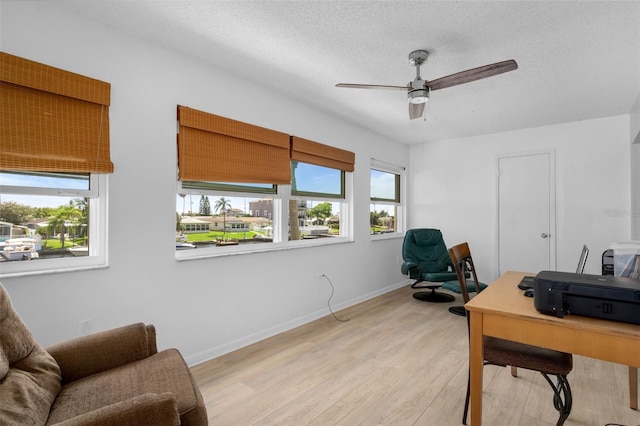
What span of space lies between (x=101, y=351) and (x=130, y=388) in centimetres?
35

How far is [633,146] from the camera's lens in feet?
12.2

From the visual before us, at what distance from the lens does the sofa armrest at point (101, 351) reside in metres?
1.55

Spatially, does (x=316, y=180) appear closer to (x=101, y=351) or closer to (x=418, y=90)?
(x=418, y=90)

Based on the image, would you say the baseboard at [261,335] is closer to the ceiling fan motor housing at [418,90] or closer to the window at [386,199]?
the window at [386,199]

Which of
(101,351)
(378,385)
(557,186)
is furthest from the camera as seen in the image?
(557,186)

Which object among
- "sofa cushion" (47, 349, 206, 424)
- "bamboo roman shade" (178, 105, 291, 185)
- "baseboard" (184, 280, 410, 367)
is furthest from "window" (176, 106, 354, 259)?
"sofa cushion" (47, 349, 206, 424)

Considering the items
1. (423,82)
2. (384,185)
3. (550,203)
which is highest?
(423,82)

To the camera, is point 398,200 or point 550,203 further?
point 398,200

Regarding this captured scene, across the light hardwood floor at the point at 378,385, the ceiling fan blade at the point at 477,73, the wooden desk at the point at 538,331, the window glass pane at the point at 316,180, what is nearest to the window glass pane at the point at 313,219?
the window glass pane at the point at 316,180

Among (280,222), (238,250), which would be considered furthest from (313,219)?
(238,250)

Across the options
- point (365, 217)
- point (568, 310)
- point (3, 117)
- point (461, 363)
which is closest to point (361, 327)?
point (461, 363)

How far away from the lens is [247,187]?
3084 mm

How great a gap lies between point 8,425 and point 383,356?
93.5 inches

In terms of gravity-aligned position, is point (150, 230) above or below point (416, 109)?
below
